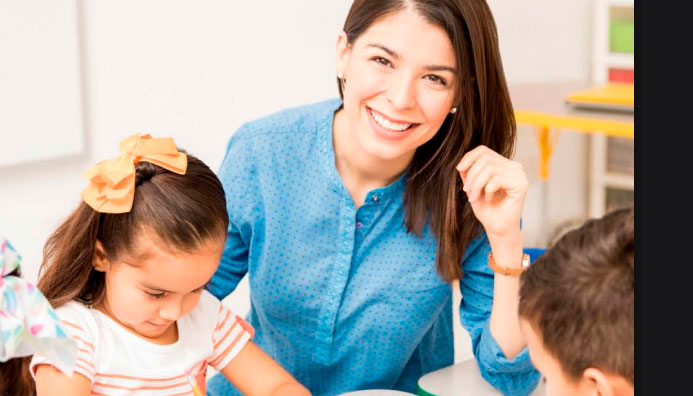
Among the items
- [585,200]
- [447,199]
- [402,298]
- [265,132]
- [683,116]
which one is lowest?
[585,200]

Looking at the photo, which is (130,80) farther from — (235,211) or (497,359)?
(497,359)

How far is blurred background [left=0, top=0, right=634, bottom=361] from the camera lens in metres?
2.02

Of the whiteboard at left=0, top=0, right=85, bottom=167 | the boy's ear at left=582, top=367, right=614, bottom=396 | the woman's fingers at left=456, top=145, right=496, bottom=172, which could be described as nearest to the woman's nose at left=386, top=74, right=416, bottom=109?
the woman's fingers at left=456, top=145, right=496, bottom=172

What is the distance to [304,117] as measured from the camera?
1479 mm

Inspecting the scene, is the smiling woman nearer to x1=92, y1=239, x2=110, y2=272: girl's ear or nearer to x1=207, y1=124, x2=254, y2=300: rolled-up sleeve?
x1=207, y1=124, x2=254, y2=300: rolled-up sleeve

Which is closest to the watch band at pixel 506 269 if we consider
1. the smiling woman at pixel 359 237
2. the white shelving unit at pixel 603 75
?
the smiling woman at pixel 359 237

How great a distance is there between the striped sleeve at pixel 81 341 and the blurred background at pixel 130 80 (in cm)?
99

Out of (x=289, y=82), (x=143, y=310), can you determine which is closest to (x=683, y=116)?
(x=143, y=310)

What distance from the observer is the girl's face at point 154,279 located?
1086 mm

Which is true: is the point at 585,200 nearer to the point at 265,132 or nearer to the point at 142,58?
the point at 142,58

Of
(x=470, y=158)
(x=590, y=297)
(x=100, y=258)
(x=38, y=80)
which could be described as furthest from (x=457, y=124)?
(x=38, y=80)

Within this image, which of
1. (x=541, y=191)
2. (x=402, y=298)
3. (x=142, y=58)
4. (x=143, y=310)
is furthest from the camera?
(x=541, y=191)

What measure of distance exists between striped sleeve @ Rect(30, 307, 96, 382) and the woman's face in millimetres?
478

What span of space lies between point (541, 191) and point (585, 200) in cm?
40
